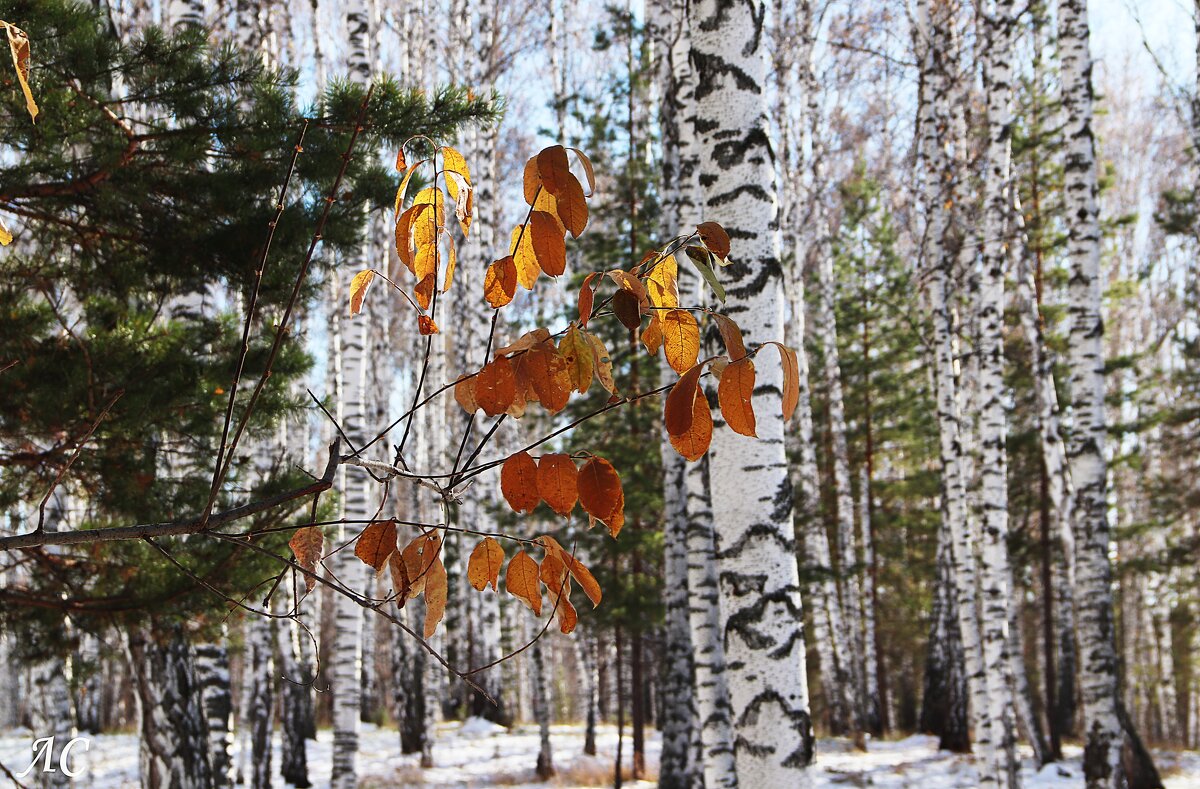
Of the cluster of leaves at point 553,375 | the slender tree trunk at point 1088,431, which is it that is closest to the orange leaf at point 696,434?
the cluster of leaves at point 553,375

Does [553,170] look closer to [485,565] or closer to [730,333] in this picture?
[730,333]

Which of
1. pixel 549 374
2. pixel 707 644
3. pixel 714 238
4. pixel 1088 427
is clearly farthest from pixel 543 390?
pixel 1088 427

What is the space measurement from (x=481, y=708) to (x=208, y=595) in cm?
1390

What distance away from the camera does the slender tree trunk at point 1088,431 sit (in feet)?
20.3

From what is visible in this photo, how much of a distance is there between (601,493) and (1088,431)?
20.5 ft

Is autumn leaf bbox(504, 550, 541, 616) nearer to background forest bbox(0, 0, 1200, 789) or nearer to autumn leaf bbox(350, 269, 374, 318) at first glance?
background forest bbox(0, 0, 1200, 789)

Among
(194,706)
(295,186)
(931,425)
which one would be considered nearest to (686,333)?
(295,186)

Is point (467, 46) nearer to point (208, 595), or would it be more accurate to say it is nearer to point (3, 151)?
point (3, 151)

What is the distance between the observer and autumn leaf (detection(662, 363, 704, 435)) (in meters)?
1.09

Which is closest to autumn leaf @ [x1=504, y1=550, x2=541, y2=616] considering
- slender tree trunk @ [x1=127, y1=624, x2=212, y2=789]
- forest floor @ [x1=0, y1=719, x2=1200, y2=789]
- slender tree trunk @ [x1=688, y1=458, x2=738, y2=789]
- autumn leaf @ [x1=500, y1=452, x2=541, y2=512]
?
autumn leaf @ [x1=500, y1=452, x2=541, y2=512]

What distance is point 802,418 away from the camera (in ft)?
42.7

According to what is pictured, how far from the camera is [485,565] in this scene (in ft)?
4.26

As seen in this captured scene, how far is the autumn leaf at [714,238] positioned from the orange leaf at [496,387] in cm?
37

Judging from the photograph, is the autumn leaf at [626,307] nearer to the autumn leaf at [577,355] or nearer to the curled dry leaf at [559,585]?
the autumn leaf at [577,355]
